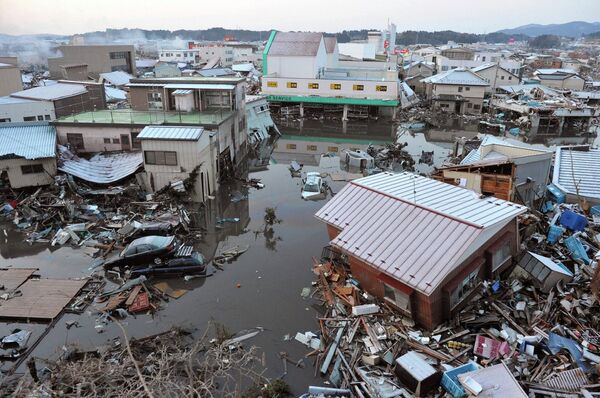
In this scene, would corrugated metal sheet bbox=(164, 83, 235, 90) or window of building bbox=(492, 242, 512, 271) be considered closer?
window of building bbox=(492, 242, 512, 271)

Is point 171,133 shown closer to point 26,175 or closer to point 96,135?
point 96,135

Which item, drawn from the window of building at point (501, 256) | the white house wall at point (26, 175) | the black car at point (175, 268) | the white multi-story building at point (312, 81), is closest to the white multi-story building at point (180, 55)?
the white multi-story building at point (312, 81)

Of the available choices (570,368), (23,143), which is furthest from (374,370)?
(23,143)

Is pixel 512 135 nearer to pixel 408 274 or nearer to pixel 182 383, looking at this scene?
pixel 408 274

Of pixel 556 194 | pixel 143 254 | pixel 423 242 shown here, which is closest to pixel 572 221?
pixel 556 194

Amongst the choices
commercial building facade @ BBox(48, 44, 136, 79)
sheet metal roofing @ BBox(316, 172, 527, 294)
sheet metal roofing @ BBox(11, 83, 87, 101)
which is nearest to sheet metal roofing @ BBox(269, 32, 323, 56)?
sheet metal roofing @ BBox(11, 83, 87, 101)

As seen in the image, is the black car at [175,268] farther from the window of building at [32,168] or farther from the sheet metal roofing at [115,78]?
the sheet metal roofing at [115,78]

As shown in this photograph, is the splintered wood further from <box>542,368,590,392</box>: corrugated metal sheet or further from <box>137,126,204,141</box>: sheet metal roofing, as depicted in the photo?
<box>542,368,590,392</box>: corrugated metal sheet

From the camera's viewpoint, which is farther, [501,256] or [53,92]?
[53,92]
